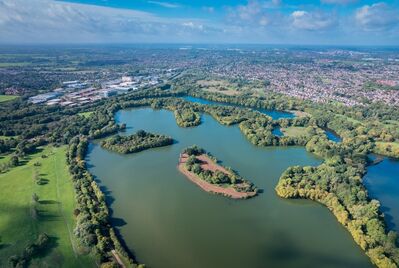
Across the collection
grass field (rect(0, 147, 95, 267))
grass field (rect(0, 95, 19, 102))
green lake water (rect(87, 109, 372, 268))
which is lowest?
green lake water (rect(87, 109, 372, 268))

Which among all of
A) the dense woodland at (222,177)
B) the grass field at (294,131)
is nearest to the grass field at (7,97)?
the dense woodland at (222,177)

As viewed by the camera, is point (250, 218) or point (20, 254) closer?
point (20, 254)

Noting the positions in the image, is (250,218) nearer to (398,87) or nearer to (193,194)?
(193,194)

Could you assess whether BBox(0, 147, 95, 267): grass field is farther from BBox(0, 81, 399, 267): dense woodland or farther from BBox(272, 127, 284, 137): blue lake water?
BBox(272, 127, 284, 137): blue lake water

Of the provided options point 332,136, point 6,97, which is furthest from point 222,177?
point 6,97

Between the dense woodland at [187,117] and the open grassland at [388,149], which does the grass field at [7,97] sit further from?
the open grassland at [388,149]

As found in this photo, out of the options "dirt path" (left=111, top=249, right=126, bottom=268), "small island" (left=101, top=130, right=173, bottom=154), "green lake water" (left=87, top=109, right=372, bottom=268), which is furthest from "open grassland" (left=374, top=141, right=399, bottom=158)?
"dirt path" (left=111, top=249, right=126, bottom=268)

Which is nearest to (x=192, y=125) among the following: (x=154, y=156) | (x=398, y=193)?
(x=154, y=156)

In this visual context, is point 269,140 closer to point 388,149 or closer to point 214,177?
point 214,177
